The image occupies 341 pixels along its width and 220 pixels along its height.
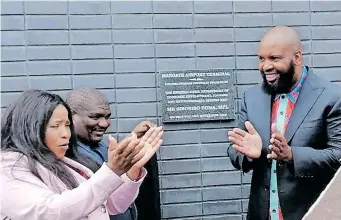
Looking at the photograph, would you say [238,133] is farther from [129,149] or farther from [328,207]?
[328,207]

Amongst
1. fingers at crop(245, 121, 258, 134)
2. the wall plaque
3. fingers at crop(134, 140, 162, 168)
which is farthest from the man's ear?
the wall plaque

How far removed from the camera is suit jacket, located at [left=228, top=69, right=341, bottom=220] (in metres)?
3.04

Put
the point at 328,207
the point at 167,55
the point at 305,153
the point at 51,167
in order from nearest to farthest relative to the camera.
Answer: the point at 328,207 < the point at 51,167 < the point at 305,153 < the point at 167,55

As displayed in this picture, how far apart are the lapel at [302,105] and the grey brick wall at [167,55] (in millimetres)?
1760

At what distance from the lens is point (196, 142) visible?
16.0ft

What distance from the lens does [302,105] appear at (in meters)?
3.16

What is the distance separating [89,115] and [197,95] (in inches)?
57.0

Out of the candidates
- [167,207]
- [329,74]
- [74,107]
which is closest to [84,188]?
[74,107]

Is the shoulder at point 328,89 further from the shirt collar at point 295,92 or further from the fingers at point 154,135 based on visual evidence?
the fingers at point 154,135

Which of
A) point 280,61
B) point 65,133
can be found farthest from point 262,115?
point 65,133

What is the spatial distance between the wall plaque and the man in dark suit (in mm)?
1531

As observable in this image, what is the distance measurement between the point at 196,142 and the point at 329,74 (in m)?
1.25

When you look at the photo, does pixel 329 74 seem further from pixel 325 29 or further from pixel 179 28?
pixel 179 28

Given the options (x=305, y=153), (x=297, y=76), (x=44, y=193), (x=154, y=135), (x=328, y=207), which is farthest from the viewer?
(x=297, y=76)
